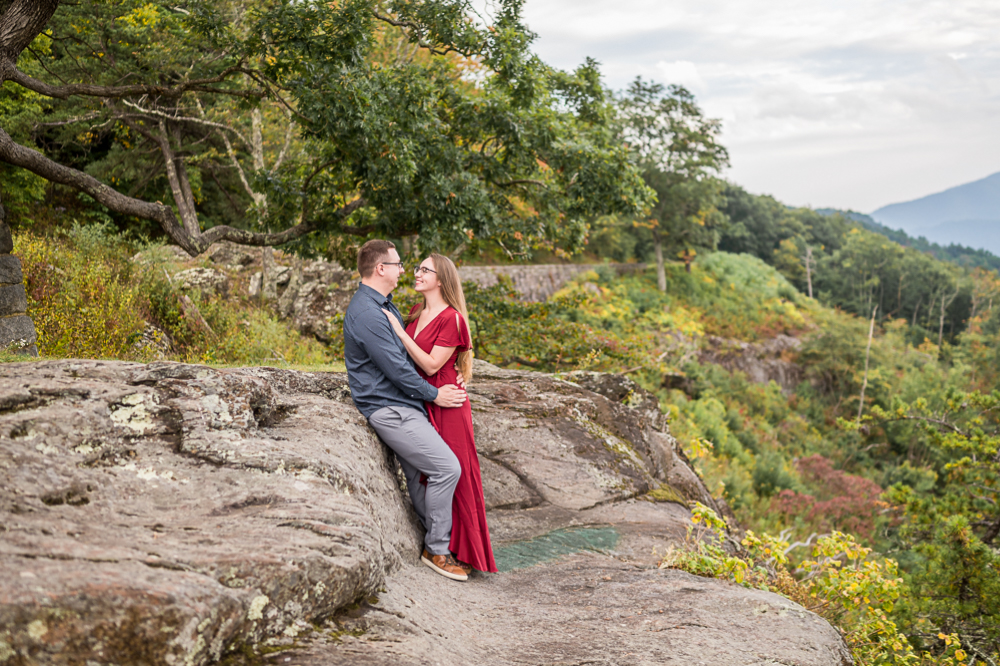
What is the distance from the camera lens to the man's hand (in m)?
4.41

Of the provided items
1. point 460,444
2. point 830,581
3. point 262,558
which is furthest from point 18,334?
point 830,581

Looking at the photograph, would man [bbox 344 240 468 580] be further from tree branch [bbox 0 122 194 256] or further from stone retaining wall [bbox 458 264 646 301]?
stone retaining wall [bbox 458 264 646 301]

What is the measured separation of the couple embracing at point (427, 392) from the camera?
13.7ft

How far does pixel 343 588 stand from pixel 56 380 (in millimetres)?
1769

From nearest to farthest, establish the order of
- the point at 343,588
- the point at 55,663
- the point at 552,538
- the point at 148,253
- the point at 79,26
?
the point at 55,663, the point at 343,588, the point at 552,538, the point at 79,26, the point at 148,253

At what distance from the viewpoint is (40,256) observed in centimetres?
977

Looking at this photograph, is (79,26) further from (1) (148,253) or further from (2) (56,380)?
(2) (56,380)

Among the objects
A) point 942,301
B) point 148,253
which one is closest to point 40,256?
point 148,253

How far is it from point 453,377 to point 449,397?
0.21 meters

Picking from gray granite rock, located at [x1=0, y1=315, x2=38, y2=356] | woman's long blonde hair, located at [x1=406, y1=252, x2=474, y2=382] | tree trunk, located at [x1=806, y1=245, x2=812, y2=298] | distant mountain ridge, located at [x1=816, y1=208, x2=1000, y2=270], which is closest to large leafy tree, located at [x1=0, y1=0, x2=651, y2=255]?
gray granite rock, located at [x1=0, y1=315, x2=38, y2=356]

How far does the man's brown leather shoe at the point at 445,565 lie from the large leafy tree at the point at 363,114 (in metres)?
4.59

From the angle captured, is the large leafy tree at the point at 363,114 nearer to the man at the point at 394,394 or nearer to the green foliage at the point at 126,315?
the green foliage at the point at 126,315

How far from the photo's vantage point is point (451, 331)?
4.42 meters

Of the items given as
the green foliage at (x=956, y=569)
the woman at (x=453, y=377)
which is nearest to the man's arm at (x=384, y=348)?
the woman at (x=453, y=377)
